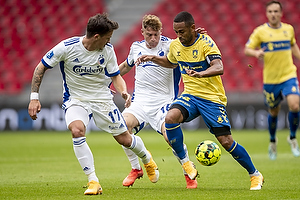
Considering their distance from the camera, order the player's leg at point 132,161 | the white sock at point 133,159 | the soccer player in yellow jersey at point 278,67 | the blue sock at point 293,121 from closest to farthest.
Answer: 1. the player's leg at point 132,161
2. the white sock at point 133,159
3. the soccer player in yellow jersey at point 278,67
4. the blue sock at point 293,121

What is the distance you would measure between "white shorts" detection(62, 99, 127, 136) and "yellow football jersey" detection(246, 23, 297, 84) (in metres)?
4.51

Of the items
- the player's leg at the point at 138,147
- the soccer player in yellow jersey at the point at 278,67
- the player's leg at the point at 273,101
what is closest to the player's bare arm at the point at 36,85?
the player's leg at the point at 138,147

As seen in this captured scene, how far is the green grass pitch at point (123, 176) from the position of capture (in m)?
5.80

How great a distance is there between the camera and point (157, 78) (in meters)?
7.58

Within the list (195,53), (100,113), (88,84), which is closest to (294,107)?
(195,53)

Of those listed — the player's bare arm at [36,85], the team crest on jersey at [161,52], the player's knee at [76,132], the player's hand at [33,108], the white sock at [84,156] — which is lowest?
the white sock at [84,156]

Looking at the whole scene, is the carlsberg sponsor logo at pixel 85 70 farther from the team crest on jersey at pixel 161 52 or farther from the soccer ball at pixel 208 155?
the soccer ball at pixel 208 155

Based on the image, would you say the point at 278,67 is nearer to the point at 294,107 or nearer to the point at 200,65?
the point at 294,107

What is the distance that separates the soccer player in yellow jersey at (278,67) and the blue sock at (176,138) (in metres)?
4.01

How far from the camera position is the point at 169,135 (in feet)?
21.0

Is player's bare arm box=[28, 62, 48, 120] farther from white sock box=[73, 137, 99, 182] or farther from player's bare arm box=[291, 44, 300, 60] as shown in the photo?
player's bare arm box=[291, 44, 300, 60]

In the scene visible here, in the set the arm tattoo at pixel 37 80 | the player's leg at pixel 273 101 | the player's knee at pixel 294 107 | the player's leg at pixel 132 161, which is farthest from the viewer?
the player's leg at pixel 273 101

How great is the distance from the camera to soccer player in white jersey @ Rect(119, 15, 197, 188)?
7.39m

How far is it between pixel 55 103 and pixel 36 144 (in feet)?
13.4
